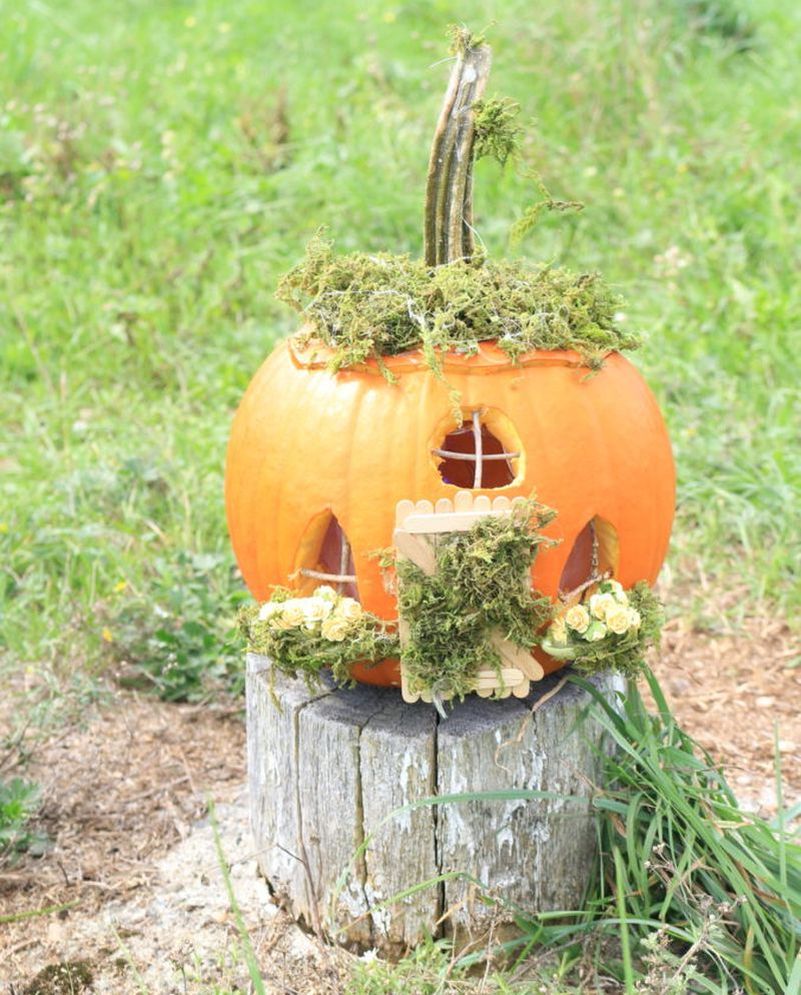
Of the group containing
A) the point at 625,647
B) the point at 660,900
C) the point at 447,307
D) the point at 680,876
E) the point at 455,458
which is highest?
the point at 447,307

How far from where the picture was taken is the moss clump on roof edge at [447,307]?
7.22ft

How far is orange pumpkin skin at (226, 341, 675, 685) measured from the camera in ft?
7.12

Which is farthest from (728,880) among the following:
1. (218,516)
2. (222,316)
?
Result: (222,316)

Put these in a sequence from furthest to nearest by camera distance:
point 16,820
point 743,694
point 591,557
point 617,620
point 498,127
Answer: point 743,694, point 16,820, point 591,557, point 498,127, point 617,620

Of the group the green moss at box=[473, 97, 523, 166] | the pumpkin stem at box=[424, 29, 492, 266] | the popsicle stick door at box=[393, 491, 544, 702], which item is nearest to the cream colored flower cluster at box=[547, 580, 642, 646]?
the popsicle stick door at box=[393, 491, 544, 702]

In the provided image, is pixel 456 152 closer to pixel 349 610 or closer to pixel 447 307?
pixel 447 307

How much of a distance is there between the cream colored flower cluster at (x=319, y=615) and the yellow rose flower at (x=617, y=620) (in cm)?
45

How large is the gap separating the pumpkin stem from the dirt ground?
1226mm

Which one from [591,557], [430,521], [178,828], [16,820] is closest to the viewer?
[430,521]

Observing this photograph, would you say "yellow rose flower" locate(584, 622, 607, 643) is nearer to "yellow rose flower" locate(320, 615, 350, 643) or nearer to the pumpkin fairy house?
the pumpkin fairy house

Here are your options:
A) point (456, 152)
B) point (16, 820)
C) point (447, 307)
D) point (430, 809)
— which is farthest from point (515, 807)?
point (456, 152)

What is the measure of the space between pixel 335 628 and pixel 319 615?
0.04 meters

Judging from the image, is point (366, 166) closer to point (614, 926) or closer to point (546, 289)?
point (546, 289)

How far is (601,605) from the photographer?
2223mm
